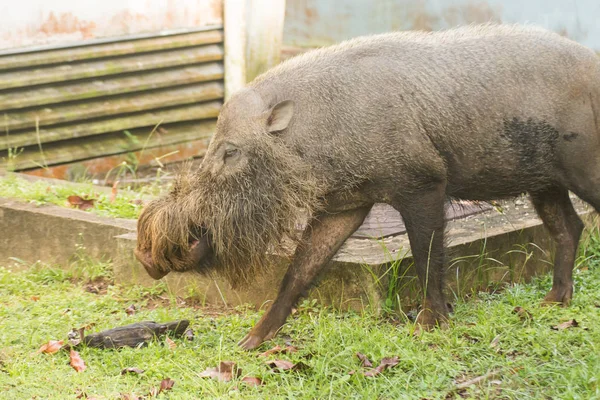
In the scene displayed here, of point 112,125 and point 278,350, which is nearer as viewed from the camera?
point 278,350

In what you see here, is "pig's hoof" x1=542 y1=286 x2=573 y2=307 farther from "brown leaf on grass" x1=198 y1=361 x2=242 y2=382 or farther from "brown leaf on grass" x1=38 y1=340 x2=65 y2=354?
"brown leaf on grass" x1=38 y1=340 x2=65 y2=354

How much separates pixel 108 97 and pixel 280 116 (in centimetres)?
403

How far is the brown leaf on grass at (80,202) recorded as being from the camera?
726 cm

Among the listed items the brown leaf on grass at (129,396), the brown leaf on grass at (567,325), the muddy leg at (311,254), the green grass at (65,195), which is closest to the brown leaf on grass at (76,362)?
the brown leaf on grass at (129,396)

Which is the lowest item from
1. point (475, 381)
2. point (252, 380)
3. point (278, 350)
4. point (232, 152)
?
point (278, 350)

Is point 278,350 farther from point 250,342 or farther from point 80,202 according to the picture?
point 80,202

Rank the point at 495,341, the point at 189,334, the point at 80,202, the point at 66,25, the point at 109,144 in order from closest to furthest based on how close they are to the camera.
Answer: the point at 495,341, the point at 189,334, the point at 80,202, the point at 66,25, the point at 109,144

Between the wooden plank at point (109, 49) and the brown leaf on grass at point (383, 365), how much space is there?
4879mm

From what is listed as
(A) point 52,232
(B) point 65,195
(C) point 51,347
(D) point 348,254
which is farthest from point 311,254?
(B) point 65,195

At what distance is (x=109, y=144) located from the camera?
8922 mm

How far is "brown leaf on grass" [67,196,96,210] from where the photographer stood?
7.26 metres

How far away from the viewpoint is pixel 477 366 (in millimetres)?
4746

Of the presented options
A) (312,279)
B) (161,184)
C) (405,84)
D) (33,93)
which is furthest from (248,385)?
(33,93)

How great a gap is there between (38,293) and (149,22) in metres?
3.41
